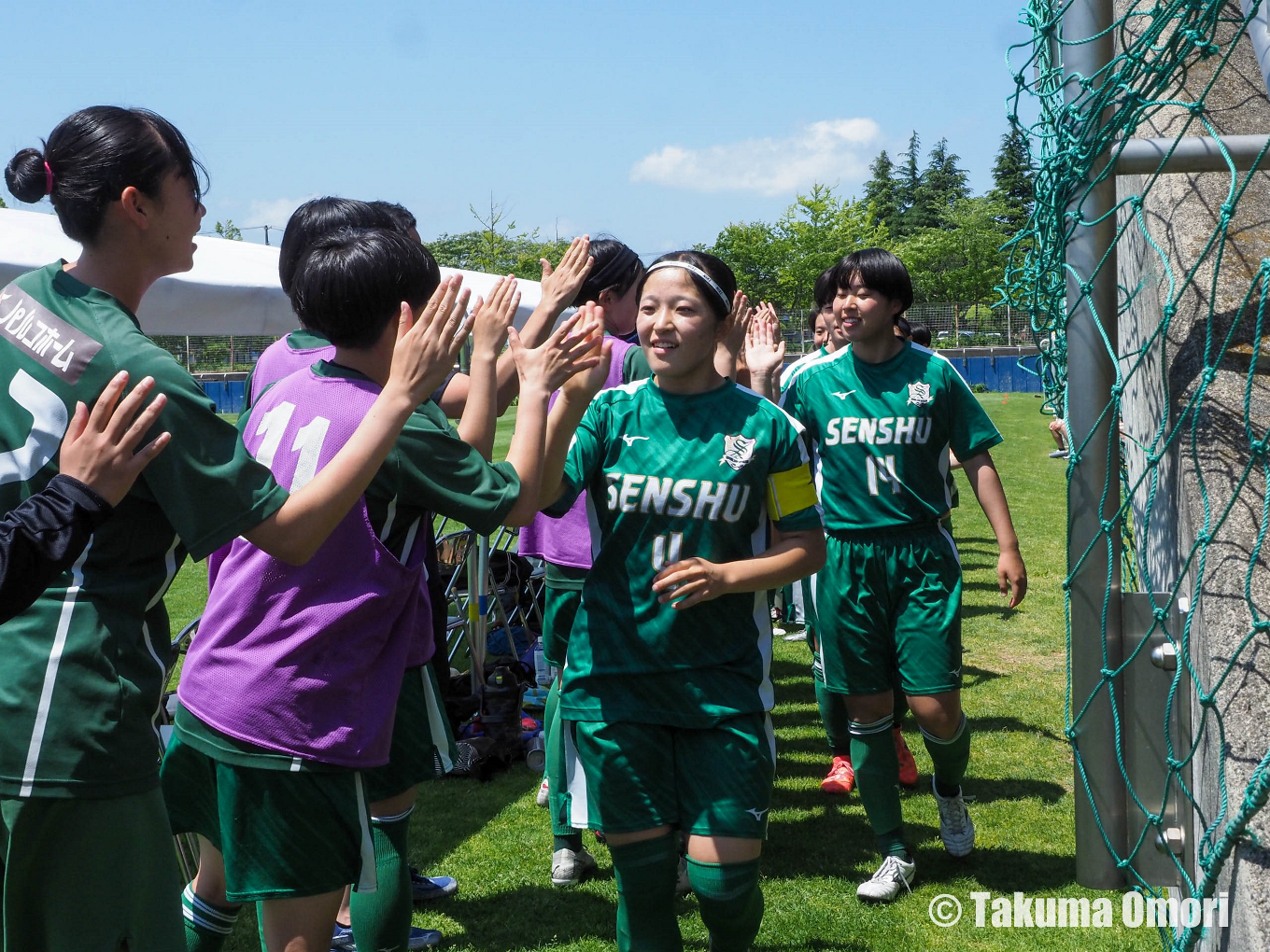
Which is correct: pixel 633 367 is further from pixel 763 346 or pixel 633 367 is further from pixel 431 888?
pixel 431 888

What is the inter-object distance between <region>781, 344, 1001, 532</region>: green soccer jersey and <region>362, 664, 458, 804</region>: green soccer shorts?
6.41 feet

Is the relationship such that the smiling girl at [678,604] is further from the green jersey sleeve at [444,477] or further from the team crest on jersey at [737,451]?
the green jersey sleeve at [444,477]

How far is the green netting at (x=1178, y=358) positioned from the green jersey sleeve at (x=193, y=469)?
4.77 feet

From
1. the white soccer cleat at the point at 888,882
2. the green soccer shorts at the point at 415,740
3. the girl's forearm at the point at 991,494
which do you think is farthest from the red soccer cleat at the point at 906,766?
the green soccer shorts at the point at 415,740

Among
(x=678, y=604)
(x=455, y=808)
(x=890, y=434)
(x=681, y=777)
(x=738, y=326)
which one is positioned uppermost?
(x=738, y=326)

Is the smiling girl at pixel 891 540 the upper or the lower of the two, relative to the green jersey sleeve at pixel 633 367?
lower

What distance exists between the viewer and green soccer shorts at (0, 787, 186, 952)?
1966mm

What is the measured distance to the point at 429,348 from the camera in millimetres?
2166

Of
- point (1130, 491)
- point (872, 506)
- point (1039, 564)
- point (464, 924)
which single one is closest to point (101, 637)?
point (1130, 491)

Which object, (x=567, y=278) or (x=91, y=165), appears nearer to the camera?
(x=91, y=165)

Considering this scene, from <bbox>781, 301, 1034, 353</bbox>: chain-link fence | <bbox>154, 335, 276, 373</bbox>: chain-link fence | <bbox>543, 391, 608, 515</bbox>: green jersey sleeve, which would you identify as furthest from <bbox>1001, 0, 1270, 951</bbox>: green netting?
<bbox>781, 301, 1034, 353</bbox>: chain-link fence

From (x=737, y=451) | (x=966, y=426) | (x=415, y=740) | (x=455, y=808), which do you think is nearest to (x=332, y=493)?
(x=415, y=740)

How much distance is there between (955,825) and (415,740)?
243cm

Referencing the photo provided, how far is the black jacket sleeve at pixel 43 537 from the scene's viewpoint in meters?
1.75
